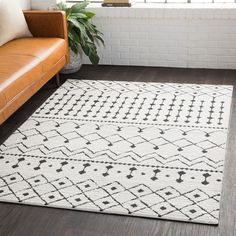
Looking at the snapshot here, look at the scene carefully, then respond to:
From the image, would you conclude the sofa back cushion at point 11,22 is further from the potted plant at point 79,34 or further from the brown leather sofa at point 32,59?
the potted plant at point 79,34

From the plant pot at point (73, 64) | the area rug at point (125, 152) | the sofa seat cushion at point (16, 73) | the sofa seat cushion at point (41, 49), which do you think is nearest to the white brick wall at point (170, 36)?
the plant pot at point (73, 64)

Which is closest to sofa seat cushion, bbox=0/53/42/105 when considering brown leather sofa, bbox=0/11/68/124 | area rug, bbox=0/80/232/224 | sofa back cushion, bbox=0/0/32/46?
brown leather sofa, bbox=0/11/68/124

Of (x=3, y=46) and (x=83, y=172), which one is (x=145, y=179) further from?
(x=3, y=46)

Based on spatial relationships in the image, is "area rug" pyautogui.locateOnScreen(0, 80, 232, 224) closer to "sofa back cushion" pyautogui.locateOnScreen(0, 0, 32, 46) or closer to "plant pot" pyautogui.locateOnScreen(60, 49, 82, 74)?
"plant pot" pyautogui.locateOnScreen(60, 49, 82, 74)

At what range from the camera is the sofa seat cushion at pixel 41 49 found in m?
4.06

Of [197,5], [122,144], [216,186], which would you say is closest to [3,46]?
[122,144]

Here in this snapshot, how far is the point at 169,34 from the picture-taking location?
16.5 ft

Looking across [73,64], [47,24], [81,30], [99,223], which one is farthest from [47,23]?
[99,223]

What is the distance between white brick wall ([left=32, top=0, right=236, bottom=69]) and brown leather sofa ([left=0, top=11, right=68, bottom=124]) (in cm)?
61

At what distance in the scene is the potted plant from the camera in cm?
475

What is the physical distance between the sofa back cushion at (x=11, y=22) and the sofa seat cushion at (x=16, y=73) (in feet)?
1.45

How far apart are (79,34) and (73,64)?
0.30 metres

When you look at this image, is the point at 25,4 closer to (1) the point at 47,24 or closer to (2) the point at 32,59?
(1) the point at 47,24

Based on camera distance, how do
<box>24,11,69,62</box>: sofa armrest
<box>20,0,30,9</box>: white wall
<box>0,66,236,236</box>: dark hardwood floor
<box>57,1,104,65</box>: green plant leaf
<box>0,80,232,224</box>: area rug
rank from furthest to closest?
1. <box>20,0,30,9</box>: white wall
2. <box>57,1,104,65</box>: green plant leaf
3. <box>24,11,69,62</box>: sofa armrest
4. <box>0,80,232,224</box>: area rug
5. <box>0,66,236,236</box>: dark hardwood floor
